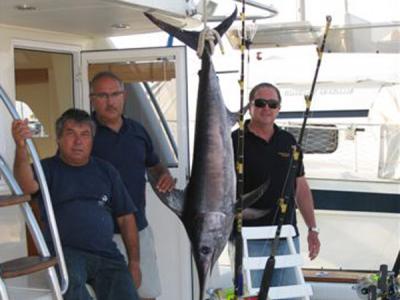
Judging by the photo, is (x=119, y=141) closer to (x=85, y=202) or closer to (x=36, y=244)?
(x=85, y=202)

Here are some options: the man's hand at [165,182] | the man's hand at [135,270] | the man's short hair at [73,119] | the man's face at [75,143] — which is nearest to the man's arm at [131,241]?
the man's hand at [135,270]

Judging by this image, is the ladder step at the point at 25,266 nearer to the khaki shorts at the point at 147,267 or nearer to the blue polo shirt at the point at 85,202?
the blue polo shirt at the point at 85,202

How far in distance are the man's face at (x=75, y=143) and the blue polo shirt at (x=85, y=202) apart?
0.04m

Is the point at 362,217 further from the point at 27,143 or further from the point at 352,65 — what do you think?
the point at 27,143

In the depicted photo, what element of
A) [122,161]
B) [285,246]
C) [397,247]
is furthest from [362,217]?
[122,161]

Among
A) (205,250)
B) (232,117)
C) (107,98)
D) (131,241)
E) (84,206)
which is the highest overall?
(107,98)

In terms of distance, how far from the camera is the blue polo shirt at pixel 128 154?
12.4 ft

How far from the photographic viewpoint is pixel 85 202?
3287 mm

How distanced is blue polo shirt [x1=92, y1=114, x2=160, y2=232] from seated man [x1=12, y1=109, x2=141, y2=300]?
12.2 inches

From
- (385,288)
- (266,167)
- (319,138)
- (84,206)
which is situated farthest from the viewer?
(319,138)

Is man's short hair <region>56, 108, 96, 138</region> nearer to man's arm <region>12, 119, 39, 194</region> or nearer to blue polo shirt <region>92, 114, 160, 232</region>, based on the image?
man's arm <region>12, 119, 39, 194</region>

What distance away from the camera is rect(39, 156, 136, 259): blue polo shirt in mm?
3250

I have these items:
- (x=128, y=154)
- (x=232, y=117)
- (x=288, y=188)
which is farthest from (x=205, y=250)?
(x=128, y=154)

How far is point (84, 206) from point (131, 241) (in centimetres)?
44
